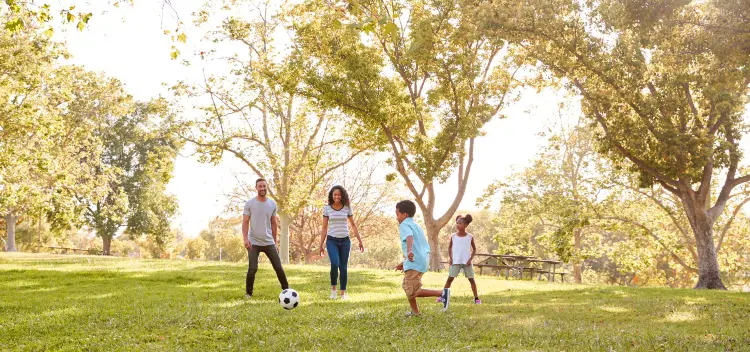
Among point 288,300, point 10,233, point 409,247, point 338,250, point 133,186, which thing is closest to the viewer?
point 409,247

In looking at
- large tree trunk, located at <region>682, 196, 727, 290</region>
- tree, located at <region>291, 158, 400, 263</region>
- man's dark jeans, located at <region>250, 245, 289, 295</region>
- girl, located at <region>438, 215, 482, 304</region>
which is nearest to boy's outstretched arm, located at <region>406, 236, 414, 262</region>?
girl, located at <region>438, 215, 482, 304</region>

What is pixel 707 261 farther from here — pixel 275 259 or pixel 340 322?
pixel 340 322

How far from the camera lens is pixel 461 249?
12.3m

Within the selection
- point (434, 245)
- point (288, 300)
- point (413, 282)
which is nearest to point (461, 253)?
point (413, 282)

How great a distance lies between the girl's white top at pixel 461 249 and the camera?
40.2 ft

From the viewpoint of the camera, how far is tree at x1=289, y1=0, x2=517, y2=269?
90.2ft

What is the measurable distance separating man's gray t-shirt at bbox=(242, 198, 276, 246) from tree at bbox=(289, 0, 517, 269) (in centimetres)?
1595

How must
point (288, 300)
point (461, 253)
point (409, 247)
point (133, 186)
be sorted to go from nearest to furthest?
point (409, 247) → point (288, 300) → point (461, 253) → point (133, 186)

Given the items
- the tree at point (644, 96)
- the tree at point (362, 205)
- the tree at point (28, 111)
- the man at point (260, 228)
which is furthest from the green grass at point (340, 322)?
the tree at point (362, 205)

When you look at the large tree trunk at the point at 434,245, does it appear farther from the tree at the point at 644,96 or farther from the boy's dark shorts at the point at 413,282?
the boy's dark shorts at the point at 413,282

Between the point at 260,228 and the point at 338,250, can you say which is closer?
the point at 260,228

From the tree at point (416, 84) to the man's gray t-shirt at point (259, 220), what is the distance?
1595 cm

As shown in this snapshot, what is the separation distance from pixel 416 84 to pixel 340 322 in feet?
76.8

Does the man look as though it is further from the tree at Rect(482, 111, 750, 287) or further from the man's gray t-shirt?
the tree at Rect(482, 111, 750, 287)
